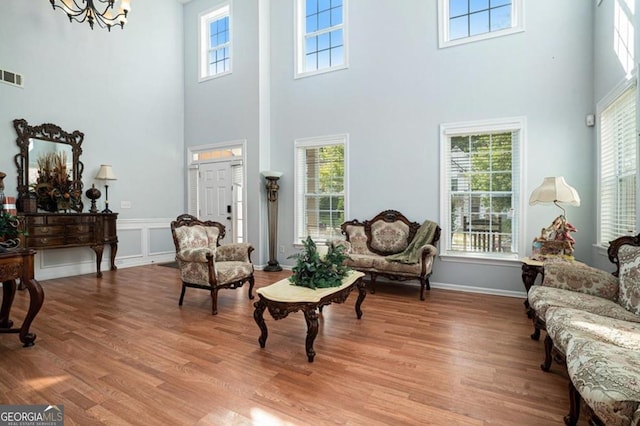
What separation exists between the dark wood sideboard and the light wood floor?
121cm

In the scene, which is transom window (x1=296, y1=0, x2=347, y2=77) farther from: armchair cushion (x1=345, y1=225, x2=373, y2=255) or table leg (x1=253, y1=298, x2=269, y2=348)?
table leg (x1=253, y1=298, x2=269, y2=348)

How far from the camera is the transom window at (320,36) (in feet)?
17.3

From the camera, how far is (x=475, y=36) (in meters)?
4.26

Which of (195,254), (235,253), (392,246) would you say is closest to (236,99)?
(235,253)

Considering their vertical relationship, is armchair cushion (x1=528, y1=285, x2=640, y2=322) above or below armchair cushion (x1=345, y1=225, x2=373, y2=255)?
below

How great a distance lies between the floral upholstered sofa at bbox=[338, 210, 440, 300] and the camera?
4.03 metres

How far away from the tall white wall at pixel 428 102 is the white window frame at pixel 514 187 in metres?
0.08

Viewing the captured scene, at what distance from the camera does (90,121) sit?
5438 mm

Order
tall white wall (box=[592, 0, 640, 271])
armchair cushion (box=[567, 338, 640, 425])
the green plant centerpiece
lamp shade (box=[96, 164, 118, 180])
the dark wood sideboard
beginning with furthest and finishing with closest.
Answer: lamp shade (box=[96, 164, 118, 180]), the dark wood sideboard, tall white wall (box=[592, 0, 640, 271]), the green plant centerpiece, armchair cushion (box=[567, 338, 640, 425])

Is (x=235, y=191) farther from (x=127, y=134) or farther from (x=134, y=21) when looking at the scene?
(x=134, y=21)

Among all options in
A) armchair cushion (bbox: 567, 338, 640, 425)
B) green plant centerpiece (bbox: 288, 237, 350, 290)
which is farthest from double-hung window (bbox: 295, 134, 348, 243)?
armchair cushion (bbox: 567, 338, 640, 425)

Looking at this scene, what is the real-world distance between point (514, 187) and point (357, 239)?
7.16 feet

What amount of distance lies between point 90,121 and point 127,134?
60cm

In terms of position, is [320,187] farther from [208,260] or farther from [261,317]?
[261,317]
